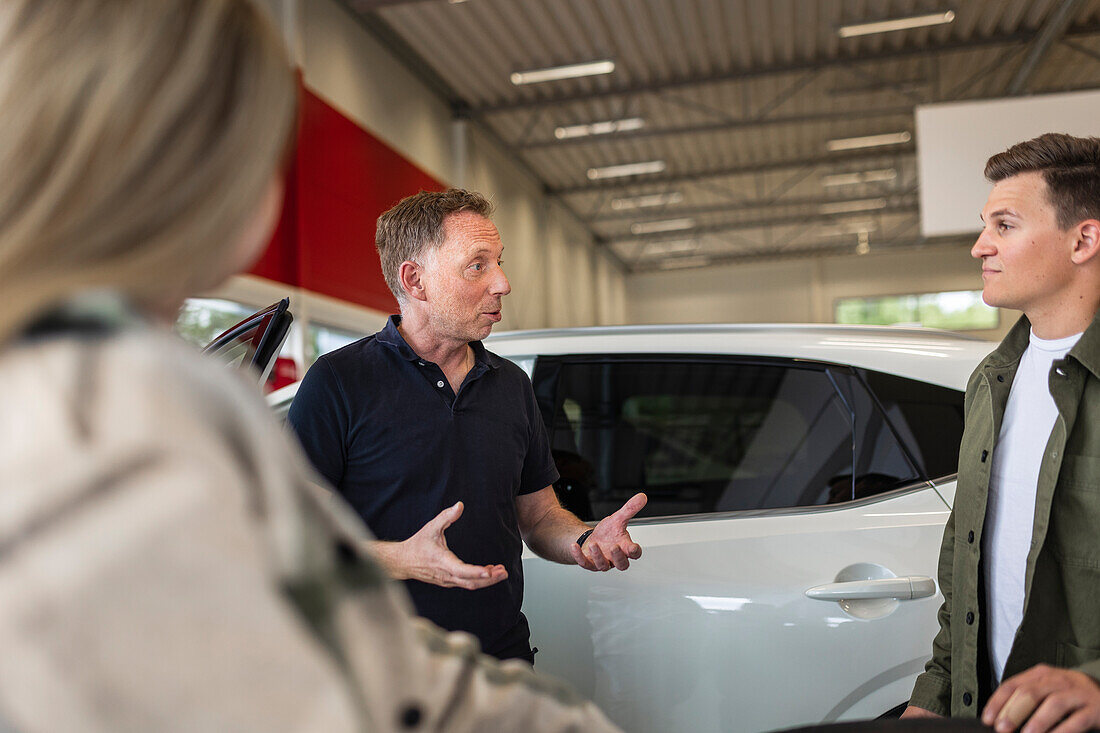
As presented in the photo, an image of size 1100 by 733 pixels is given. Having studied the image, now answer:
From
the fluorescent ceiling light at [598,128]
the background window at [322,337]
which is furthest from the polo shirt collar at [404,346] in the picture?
the fluorescent ceiling light at [598,128]

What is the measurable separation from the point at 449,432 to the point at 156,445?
4.23ft

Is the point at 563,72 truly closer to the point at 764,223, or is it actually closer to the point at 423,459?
the point at 423,459

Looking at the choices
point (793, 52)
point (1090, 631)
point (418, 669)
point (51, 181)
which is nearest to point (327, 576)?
point (418, 669)

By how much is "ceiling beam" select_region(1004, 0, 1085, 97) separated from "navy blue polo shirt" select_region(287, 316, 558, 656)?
10.2 m

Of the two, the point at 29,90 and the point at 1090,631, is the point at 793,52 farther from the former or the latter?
the point at 29,90

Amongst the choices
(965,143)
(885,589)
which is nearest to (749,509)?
(885,589)

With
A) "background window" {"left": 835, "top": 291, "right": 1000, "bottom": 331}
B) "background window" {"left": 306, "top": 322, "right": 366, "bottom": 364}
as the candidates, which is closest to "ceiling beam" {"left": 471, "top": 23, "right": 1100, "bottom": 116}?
"background window" {"left": 306, "top": 322, "right": 366, "bottom": 364}

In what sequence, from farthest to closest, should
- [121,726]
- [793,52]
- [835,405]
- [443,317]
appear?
[793,52]
[835,405]
[443,317]
[121,726]

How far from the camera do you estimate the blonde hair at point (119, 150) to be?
56 cm

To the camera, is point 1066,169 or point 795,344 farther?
point 795,344

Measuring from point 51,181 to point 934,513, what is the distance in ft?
6.17

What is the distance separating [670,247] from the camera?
20.9 meters

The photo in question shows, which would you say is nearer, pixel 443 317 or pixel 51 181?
pixel 51 181

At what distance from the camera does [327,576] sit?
21.2 inches
